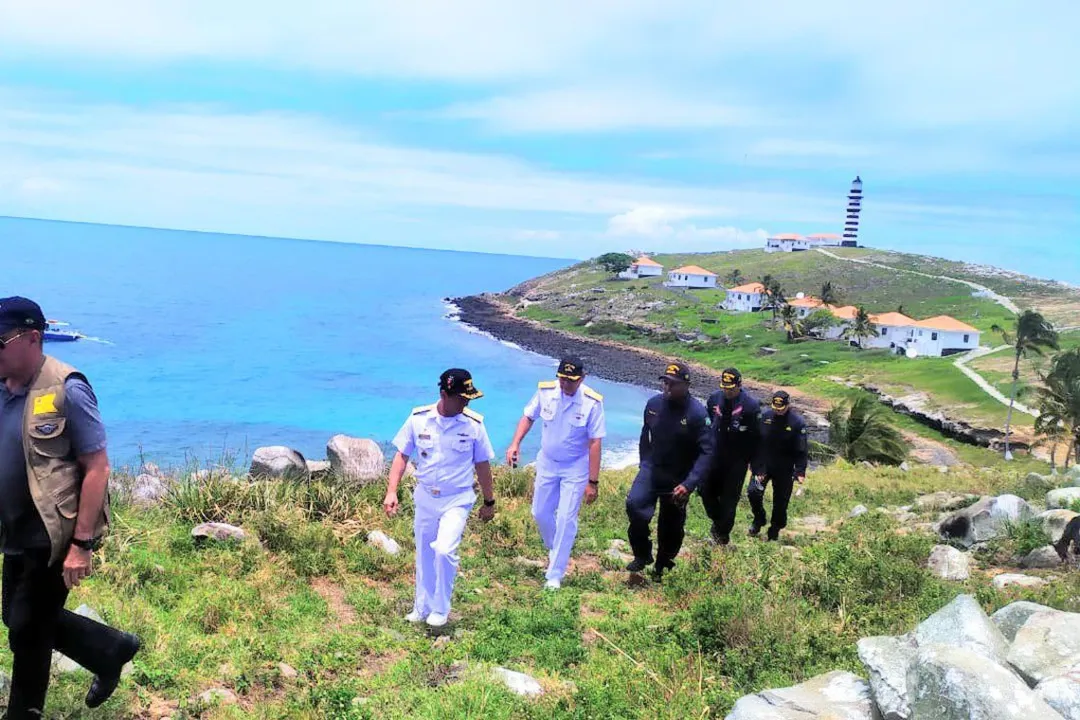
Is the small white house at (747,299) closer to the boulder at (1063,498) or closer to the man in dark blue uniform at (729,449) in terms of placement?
the boulder at (1063,498)

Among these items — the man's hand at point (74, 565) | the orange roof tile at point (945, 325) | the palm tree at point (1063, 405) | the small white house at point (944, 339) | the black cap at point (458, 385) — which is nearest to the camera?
the man's hand at point (74, 565)

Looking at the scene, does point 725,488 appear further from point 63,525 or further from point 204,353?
point 204,353

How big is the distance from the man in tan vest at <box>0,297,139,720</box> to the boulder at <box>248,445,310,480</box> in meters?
5.65

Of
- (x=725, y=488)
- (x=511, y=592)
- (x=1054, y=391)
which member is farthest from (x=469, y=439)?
(x=1054, y=391)

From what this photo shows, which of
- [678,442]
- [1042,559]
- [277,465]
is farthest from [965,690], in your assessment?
[277,465]

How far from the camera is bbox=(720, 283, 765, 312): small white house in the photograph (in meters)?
96.2

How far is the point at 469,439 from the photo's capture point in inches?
242

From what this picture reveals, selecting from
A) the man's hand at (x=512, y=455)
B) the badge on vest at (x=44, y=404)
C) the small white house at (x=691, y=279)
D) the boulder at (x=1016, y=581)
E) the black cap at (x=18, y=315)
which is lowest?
the boulder at (x=1016, y=581)

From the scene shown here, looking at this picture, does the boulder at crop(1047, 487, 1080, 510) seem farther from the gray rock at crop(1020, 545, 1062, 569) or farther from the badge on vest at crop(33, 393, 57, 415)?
the badge on vest at crop(33, 393, 57, 415)

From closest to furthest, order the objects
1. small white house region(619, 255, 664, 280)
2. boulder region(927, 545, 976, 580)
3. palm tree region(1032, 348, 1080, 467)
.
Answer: boulder region(927, 545, 976, 580), palm tree region(1032, 348, 1080, 467), small white house region(619, 255, 664, 280)

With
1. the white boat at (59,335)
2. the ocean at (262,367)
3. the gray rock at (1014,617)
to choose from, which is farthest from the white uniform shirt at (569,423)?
the white boat at (59,335)

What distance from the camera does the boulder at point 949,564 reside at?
7.60 metres

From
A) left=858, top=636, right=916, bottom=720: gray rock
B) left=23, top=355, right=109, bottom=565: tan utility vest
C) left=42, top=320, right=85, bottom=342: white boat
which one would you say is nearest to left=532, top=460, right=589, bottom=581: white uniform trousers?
left=858, top=636, right=916, bottom=720: gray rock

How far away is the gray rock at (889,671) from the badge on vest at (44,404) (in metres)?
4.17
